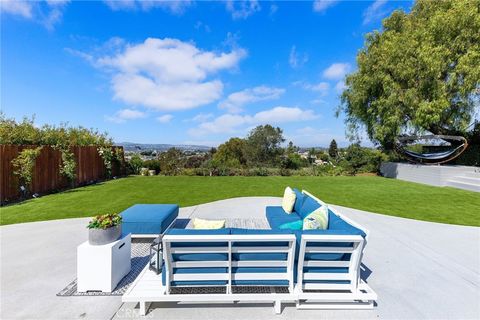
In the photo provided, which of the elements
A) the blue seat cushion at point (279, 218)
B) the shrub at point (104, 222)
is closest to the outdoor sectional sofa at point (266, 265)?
the shrub at point (104, 222)

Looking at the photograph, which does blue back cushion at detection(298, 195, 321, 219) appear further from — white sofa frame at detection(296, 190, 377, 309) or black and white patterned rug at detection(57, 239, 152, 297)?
black and white patterned rug at detection(57, 239, 152, 297)

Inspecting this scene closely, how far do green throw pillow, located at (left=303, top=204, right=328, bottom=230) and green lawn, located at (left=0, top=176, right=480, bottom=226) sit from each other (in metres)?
4.81

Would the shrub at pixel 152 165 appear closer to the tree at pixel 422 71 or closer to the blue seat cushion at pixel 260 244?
the tree at pixel 422 71

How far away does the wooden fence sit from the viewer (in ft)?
26.2

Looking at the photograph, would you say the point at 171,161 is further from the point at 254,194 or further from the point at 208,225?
the point at 208,225

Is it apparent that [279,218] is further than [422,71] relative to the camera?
No

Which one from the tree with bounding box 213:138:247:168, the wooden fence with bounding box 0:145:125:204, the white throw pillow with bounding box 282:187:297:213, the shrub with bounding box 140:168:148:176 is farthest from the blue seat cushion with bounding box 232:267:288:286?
the tree with bounding box 213:138:247:168

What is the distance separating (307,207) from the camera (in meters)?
4.39

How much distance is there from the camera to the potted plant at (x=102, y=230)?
294cm

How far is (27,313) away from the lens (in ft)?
8.43

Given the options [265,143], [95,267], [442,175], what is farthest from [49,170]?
[442,175]

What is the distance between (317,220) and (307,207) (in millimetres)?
1183

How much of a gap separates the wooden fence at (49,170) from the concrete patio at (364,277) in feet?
12.2

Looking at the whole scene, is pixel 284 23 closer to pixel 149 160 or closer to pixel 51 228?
pixel 149 160
